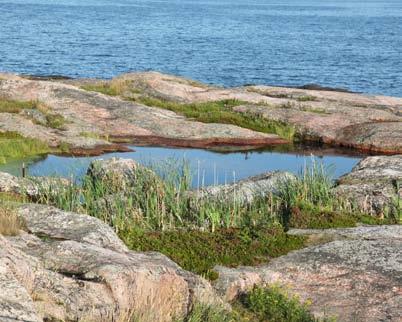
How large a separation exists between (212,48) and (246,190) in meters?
90.6

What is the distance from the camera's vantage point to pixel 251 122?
4919 centimetres

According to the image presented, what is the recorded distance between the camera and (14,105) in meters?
46.2

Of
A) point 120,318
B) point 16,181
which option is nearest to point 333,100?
point 16,181

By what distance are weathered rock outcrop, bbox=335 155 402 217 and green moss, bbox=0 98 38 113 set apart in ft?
69.6

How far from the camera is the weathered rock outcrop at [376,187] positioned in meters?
24.9

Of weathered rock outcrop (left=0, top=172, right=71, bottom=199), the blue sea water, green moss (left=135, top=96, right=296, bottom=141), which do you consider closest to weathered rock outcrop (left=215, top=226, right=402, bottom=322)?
weathered rock outcrop (left=0, top=172, right=71, bottom=199)

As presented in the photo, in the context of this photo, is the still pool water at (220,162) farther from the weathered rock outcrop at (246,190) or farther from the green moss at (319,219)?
the green moss at (319,219)

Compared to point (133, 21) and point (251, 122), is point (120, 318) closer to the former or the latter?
point (251, 122)

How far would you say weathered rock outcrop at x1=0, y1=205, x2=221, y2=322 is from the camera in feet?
37.7

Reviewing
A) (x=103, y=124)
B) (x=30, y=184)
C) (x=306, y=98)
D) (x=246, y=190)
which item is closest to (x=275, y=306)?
(x=246, y=190)

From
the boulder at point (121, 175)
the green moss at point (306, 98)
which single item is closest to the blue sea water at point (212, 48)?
the green moss at point (306, 98)

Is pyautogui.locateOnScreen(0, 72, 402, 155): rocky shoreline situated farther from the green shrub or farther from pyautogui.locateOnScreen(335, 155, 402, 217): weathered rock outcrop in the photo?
the green shrub

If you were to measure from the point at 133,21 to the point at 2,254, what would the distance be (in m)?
153

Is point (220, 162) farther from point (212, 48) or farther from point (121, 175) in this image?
point (212, 48)
